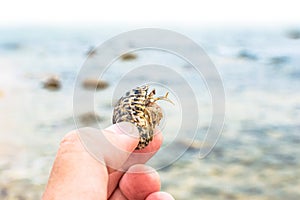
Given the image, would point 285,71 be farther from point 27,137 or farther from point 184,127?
point 184,127

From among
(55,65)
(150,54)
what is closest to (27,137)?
(150,54)

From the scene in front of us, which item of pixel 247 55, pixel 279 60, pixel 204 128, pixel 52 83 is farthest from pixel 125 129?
pixel 247 55

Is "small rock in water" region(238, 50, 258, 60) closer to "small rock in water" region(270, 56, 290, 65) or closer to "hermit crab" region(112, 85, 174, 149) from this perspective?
"small rock in water" region(270, 56, 290, 65)

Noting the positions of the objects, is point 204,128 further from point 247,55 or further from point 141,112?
point 247,55

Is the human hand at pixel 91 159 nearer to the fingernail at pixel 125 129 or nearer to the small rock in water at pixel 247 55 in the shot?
the fingernail at pixel 125 129

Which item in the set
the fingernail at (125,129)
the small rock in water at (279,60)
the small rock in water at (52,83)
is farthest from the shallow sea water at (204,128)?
the fingernail at (125,129)

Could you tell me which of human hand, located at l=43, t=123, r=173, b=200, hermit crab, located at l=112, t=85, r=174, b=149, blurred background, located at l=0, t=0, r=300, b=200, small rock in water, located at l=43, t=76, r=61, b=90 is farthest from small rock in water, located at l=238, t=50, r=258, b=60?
human hand, located at l=43, t=123, r=173, b=200
